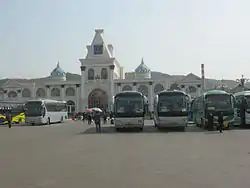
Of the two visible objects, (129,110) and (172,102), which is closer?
(172,102)

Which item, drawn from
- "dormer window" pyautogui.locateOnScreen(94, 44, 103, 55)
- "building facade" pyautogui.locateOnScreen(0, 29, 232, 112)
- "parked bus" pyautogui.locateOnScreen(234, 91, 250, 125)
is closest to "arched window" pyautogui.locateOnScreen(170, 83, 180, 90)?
"building facade" pyautogui.locateOnScreen(0, 29, 232, 112)

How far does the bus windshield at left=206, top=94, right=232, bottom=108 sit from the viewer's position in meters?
28.8

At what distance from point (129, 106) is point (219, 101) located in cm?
625

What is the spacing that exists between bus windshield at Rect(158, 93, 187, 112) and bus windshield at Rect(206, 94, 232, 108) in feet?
7.04

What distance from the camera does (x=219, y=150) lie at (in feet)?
49.5

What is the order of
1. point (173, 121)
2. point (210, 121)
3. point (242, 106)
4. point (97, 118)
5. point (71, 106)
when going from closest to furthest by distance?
point (173, 121)
point (210, 121)
point (97, 118)
point (242, 106)
point (71, 106)

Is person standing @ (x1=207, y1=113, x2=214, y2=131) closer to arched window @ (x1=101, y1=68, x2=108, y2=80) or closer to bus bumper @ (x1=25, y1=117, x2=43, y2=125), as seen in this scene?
bus bumper @ (x1=25, y1=117, x2=43, y2=125)

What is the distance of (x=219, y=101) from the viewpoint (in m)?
28.9

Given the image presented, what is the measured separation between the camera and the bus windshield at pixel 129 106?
28234mm

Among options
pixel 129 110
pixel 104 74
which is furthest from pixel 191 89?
pixel 129 110

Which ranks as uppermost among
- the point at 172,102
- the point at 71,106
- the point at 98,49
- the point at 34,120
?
the point at 98,49

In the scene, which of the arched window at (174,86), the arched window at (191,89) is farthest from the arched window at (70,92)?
the arched window at (191,89)

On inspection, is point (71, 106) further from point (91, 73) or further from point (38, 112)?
point (38, 112)

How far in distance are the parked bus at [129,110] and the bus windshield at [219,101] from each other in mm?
4672
